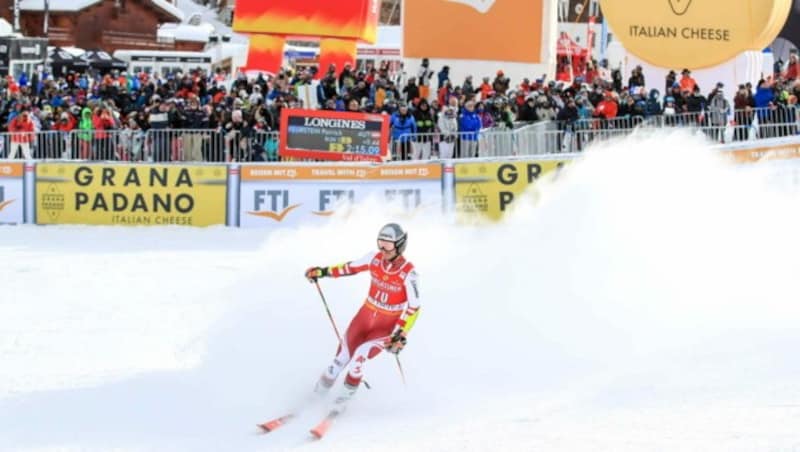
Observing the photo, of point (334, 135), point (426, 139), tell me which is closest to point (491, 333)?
point (426, 139)

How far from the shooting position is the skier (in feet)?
33.1

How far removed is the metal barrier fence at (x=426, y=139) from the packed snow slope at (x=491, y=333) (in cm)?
259

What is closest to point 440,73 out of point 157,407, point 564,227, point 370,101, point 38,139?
point 370,101

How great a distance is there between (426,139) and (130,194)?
5.02 meters

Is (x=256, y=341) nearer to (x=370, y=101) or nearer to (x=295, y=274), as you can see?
(x=295, y=274)

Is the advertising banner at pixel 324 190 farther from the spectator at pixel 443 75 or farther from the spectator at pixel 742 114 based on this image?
the spectator at pixel 443 75

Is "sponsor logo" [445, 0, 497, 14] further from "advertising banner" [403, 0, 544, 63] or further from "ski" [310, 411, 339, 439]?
"ski" [310, 411, 339, 439]

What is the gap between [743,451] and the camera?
8.22 metres

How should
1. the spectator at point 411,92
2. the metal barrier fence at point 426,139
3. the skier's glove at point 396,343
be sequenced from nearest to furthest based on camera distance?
the skier's glove at point 396,343 < the metal barrier fence at point 426,139 < the spectator at point 411,92

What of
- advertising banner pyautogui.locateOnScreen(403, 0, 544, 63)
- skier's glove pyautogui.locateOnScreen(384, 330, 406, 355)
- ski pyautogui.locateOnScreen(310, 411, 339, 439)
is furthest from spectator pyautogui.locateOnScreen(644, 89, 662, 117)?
ski pyautogui.locateOnScreen(310, 411, 339, 439)

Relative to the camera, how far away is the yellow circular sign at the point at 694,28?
23719mm

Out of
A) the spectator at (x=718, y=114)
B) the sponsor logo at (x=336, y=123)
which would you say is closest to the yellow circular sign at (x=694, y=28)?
the spectator at (x=718, y=114)

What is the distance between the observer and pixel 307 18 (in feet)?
96.5

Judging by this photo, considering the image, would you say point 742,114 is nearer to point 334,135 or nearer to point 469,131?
point 469,131
